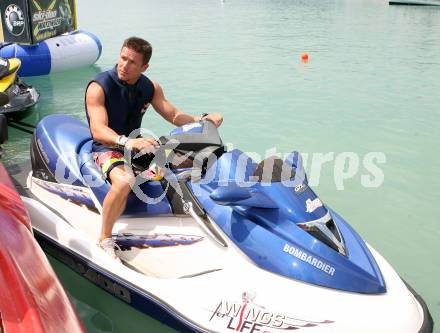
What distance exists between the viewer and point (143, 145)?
2.50m

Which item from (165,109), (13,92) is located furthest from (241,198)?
(13,92)

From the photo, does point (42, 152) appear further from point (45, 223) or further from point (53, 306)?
point (53, 306)

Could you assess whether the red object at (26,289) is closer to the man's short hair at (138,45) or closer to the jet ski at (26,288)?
the jet ski at (26,288)

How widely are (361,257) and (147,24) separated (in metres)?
16.4

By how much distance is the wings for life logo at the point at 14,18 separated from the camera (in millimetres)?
8617

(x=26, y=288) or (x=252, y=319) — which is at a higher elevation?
(x=26, y=288)

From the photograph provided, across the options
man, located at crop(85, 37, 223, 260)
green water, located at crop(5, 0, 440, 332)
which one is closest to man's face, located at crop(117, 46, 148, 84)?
man, located at crop(85, 37, 223, 260)

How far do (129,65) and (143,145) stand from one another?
659 mm

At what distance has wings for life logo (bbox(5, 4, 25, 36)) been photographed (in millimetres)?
8617

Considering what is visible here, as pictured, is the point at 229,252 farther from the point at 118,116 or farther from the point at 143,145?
the point at 118,116

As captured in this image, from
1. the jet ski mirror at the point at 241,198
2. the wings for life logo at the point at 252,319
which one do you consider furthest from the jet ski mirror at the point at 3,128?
the wings for life logo at the point at 252,319

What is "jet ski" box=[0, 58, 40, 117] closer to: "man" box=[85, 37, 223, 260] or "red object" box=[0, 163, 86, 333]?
"man" box=[85, 37, 223, 260]

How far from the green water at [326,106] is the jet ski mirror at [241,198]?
0.91m

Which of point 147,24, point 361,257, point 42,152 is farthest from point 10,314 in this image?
point 147,24
